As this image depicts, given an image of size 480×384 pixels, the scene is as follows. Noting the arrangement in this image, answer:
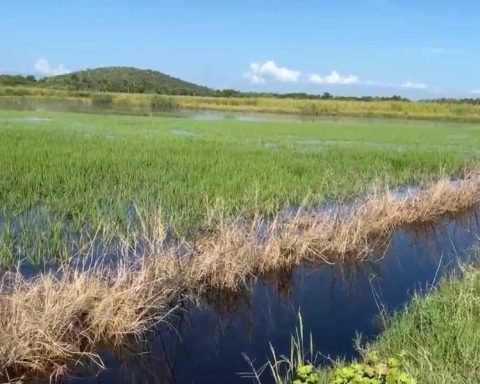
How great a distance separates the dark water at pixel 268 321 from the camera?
4.53 meters

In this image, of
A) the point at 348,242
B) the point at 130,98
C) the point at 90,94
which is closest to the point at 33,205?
the point at 348,242

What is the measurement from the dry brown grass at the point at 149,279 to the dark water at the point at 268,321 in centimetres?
20

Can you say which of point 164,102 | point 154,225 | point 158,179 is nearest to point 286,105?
point 164,102

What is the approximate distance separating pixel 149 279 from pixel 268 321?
129cm

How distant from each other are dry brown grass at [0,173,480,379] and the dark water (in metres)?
0.20

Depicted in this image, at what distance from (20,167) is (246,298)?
6844 millimetres

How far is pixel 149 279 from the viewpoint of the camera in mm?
5480

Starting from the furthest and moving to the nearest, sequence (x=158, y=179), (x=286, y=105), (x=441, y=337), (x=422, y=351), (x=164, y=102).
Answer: (x=286, y=105) → (x=164, y=102) → (x=158, y=179) → (x=441, y=337) → (x=422, y=351)

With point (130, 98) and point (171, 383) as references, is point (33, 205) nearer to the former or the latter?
point (171, 383)

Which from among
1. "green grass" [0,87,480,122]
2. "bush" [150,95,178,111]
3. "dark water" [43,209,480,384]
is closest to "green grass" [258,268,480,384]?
"dark water" [43,209,480,384]

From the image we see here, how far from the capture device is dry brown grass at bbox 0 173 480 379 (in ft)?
14.1

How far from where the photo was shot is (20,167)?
1098 cm

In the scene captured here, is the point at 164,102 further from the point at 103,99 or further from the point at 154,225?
the point at 154,225

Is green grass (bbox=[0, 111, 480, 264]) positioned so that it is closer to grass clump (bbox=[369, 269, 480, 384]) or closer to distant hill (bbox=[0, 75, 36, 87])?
grass clump (bbox=[369, 269, 480, 384])
